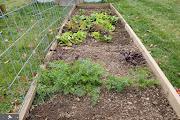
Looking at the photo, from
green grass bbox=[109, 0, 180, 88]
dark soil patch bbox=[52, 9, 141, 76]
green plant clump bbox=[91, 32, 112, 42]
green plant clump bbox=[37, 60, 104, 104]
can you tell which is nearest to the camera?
green plant clump bbox=[37, 60, 104, 104]

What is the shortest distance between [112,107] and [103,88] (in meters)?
0.40

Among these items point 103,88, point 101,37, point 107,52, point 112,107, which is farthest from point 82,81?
point 101,37

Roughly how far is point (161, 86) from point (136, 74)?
1.48 ft

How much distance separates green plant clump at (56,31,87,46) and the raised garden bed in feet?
1.04

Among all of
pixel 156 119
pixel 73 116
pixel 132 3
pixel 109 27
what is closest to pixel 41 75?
pixel 73 116

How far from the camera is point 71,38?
5.57m

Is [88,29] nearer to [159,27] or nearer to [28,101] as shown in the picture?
[159,27]

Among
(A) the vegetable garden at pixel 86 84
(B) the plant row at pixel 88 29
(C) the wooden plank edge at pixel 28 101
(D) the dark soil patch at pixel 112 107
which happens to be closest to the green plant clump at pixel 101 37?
(B) the plant row at pixel 88 29

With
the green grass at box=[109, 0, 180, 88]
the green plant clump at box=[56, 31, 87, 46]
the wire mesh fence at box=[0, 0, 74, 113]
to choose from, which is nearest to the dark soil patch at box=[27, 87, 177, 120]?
the wire mesh fence at box=[0, 0, 74, 113]

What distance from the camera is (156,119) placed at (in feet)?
10.6

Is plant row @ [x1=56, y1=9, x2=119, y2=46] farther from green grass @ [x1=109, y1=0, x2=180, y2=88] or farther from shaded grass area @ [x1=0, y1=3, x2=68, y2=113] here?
green grass @ [x1=109, y1=0, x2=180, y2=88]

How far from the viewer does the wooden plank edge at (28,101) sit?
325 cm

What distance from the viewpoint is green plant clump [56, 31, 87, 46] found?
18.0ft

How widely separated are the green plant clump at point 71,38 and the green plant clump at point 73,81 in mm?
1476
